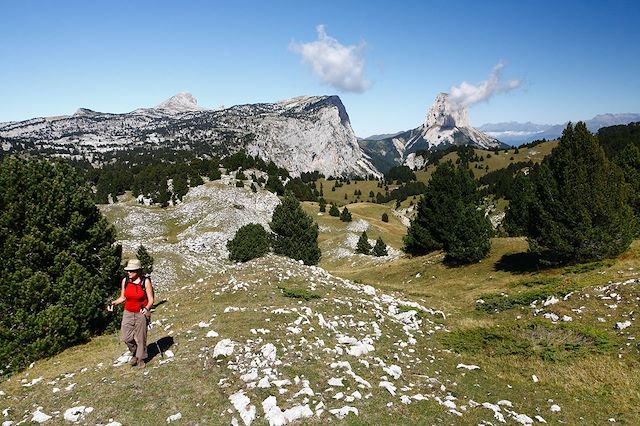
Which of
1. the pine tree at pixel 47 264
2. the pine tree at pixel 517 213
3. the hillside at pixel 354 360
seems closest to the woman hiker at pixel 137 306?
the hillside at pixel 354 360

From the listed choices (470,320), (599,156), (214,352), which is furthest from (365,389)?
(599,156)

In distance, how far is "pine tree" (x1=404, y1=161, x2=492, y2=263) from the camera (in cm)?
4125

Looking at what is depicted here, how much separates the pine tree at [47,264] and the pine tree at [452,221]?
33.7 m

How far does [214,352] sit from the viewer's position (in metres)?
13.8

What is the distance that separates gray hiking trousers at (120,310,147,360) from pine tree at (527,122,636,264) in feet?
101

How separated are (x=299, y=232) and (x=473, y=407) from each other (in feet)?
154

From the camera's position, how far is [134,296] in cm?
1282

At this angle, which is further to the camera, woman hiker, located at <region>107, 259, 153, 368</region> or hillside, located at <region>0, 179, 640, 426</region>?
woman hiker, located at <region>107, 259, 153, 368</region>

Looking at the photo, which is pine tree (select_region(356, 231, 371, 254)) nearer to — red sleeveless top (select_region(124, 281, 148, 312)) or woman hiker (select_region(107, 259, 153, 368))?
woman hiker (select_region(107, 259, 153, 368))

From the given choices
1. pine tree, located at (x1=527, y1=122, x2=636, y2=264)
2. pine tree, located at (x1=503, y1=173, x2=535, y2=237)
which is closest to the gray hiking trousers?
pine tree, located at (x1=527, y1=122, x2=636, y2=264)

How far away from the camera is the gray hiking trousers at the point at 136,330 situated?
12914 millimetres

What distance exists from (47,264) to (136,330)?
691cm

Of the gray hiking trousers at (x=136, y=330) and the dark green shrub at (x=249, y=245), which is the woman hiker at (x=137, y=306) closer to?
the gray hiking trousers at (x=136, y=330)

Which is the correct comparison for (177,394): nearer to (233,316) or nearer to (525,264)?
(233,316)
